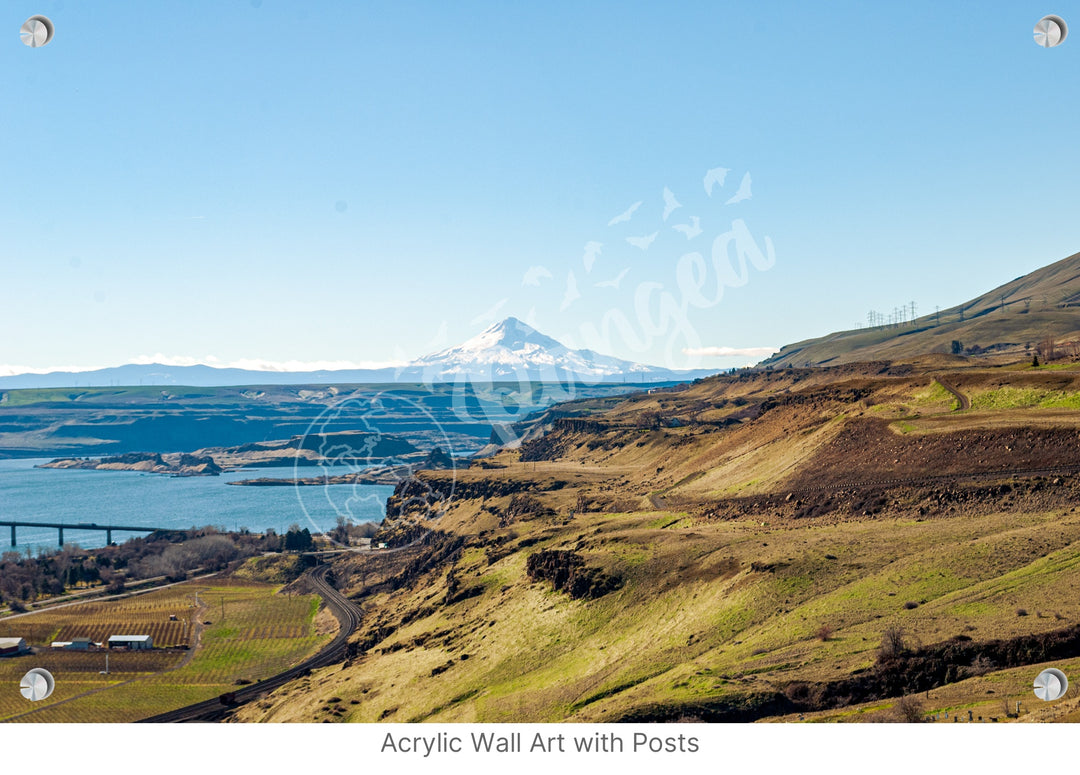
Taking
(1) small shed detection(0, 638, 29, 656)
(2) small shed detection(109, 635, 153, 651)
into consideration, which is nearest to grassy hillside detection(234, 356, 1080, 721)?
(2) small shed detection(109, 635, 153, 651)

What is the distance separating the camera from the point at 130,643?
229 ft

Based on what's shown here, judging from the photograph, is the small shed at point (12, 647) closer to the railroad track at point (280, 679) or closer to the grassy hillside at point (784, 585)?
the railroad track at point (280, 679)

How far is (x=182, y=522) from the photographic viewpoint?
166m

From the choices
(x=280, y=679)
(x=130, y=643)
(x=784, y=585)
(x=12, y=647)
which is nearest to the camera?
(x=784, y=585)

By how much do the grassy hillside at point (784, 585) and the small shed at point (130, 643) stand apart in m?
18.1

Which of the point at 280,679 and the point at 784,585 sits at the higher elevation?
the point at 784,585

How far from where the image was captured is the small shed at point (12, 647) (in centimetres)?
6456

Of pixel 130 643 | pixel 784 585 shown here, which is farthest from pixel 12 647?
pixel 784 585

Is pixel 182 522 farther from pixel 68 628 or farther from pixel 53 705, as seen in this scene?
A: pixel 53 705

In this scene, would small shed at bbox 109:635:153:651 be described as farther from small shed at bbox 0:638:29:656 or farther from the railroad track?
the railroad track

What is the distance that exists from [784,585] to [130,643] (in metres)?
55.9

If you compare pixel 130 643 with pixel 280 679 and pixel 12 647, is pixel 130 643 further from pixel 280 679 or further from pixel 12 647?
pixel 280 679
